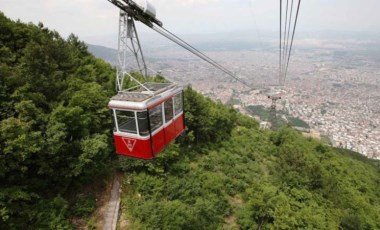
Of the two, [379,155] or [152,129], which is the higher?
[152,129]

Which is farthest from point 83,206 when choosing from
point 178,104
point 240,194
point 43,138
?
point 240,194

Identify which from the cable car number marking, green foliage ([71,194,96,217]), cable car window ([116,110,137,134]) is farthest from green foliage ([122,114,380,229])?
cable car window ([116,110,137,134])

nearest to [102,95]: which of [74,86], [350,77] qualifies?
[74,86]

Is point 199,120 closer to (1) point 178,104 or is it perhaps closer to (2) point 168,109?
(1) point 178,104

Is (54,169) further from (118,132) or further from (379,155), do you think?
(379,155)

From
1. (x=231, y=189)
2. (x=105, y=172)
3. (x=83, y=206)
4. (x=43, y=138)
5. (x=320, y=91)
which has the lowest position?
(x=320, y=91)

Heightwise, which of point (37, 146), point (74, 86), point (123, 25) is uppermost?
point (123, 25)
